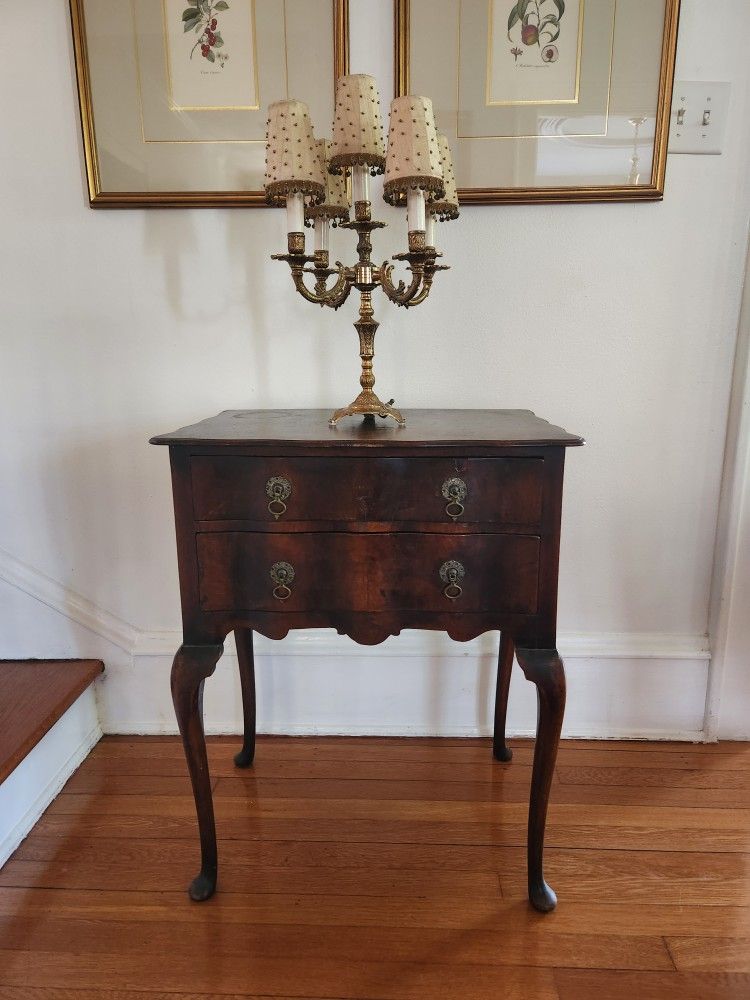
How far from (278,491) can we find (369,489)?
6.2 inches

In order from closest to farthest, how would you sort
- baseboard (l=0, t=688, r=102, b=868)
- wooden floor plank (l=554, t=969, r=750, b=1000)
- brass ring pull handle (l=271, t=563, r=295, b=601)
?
wooden floor plank (l=554, t=969, r=750, b=1000), brass ring pull handle (l=271, t=563, r=295, b=601), baseboard (l=0, t=688, r=102, b=868)

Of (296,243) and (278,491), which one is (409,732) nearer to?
(278,491)

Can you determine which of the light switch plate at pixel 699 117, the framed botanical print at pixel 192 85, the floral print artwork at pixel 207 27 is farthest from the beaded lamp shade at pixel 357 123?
the light switch plate at pixel 699 117

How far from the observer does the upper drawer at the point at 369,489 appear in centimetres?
103

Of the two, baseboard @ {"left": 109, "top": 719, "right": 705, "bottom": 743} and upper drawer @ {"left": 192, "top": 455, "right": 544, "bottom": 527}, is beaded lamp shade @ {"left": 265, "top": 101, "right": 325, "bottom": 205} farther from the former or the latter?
baseboard @ {"left": 109, "top": 719, "right": 705, "bottom": 743}

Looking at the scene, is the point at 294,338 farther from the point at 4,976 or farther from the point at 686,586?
the point at 4,976

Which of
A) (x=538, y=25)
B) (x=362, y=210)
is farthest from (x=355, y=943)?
(x=538, y=25)

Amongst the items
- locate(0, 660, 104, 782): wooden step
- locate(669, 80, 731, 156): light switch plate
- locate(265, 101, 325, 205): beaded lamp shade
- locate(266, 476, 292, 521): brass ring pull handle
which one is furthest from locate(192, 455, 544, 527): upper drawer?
locate(669, 80, 731, 156): light switch plate

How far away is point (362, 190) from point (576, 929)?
4.58ft

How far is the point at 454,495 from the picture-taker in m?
1.03

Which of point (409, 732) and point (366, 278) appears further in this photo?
point (409, 732)

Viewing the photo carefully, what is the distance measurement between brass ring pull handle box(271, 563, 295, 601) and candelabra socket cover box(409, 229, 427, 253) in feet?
1.99

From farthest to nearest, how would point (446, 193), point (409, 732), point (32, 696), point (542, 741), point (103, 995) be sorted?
point (409, 732) → point (32, 696) → point (446, 193) → point (542, 741) → point (103, 995)

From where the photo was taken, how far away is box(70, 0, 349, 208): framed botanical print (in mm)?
1374
